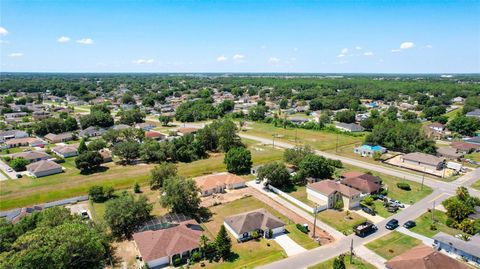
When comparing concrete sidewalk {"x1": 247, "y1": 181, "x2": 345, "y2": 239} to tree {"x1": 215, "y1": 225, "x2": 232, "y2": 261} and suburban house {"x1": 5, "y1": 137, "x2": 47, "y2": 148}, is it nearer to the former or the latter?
tree {"x1": 215, "y1": 225, "x2": 232, "y2": 261}

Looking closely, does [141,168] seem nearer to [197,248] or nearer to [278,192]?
[278,192]

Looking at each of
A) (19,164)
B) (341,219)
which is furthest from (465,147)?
(19,164)

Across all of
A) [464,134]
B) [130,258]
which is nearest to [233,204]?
[130,258]

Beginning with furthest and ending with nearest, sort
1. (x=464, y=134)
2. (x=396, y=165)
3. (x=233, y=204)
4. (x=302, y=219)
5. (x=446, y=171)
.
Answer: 1. (x=464, y=134)
2. (x=396, y=165)
3. (x=446, y=171)
4. (x=233, y=204)
5. (x=302, y=219)

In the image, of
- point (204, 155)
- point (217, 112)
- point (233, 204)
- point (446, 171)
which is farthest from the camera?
point (217, 112)

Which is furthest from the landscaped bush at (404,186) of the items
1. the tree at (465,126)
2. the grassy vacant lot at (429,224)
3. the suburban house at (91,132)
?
the suburban house at (91,132)

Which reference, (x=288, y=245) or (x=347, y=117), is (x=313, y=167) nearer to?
(x=288, y=245)

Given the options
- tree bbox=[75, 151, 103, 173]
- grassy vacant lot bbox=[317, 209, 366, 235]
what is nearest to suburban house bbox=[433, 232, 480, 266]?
grassy vacant lot bbox=[317, 209, 366, 235]

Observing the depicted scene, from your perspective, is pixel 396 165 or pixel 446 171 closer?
pixel 446 171
